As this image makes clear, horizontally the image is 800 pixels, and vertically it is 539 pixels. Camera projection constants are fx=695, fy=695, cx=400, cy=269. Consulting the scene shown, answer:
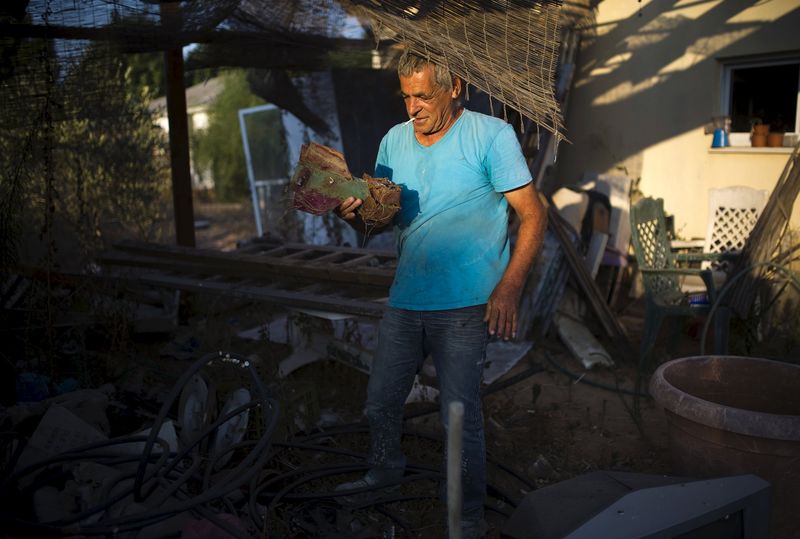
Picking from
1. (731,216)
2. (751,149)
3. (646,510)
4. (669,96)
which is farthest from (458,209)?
(669,96)

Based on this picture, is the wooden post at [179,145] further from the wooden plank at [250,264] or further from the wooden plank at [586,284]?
the wooden plank at [586,284]

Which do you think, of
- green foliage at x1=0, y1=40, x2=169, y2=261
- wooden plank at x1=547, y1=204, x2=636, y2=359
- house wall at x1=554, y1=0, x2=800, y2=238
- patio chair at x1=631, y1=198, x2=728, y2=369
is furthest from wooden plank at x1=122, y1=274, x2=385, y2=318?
house wall at x1=554, y1=0, x2=800, y2=238

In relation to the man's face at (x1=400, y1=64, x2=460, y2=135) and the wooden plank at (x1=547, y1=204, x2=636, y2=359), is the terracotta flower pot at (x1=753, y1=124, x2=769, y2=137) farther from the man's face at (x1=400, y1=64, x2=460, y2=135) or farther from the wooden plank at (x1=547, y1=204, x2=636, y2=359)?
the man's face at (x1=400, y1=64, x2=460, y2=135)

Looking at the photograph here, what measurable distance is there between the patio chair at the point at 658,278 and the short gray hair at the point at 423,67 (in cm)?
297

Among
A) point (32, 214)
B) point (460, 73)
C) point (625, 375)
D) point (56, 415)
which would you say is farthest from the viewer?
point (32, 214)

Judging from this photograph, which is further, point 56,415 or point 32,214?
point 32,214

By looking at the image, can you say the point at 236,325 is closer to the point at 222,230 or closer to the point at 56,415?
the point at 56,415

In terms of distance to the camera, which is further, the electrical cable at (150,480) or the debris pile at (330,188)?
the debris pile at (330,188)

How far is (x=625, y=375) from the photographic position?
568cm

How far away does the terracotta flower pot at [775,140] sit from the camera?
21.8ft

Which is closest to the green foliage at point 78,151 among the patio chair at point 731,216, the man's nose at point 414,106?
the man's nose at point 414,106

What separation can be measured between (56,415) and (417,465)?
1.83 metres

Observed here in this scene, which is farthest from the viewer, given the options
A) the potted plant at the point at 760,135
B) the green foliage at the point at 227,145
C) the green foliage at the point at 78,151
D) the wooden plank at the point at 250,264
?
the green foliage at the point at 227,145

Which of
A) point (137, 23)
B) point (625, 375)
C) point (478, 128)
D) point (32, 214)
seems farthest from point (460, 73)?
point (32, 214)
